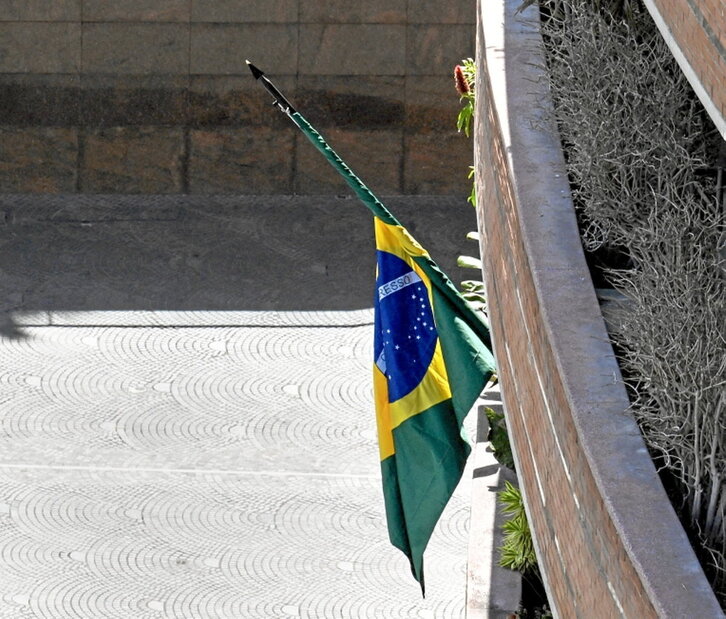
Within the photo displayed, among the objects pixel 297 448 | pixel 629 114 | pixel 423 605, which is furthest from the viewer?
pixel 297 448

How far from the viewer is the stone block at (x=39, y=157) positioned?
14.7 m

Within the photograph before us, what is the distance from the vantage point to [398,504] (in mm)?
7520

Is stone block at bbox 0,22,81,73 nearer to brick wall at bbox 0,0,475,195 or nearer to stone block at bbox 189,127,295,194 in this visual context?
brick wall at bbox 0,0,475,195

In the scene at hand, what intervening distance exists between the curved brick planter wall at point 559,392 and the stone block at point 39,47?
23.2 feet

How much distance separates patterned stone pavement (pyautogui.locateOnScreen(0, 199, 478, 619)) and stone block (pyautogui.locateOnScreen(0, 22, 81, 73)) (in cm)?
130

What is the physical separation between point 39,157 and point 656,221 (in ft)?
30.5

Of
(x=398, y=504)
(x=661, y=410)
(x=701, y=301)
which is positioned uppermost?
(x=701, y=301)

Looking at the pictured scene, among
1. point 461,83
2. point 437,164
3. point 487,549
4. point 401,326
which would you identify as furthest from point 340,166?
point 437,164

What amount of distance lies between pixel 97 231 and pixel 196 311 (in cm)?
177

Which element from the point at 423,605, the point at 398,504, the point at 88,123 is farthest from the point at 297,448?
the point at 88,123

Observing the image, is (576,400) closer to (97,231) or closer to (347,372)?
(347,372)

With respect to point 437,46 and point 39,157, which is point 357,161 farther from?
point 39,157

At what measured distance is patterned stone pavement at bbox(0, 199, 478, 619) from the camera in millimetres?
9398

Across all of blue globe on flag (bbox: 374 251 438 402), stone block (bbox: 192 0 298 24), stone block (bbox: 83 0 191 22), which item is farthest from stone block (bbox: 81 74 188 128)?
blue globe on flag (bbox: 374 251 438 402)
